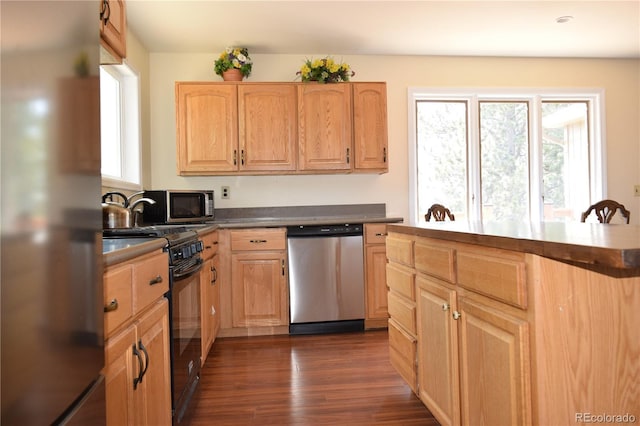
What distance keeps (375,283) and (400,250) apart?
1.40m

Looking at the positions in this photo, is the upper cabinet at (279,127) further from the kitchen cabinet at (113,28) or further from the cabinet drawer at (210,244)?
the kitchen cabinet at (113,28)

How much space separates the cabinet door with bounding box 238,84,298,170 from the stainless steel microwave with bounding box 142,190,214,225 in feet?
1.56

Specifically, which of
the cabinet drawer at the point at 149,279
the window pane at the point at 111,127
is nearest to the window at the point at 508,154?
the window pane at the point at 111,127

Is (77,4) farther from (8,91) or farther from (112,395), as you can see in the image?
(112,395)

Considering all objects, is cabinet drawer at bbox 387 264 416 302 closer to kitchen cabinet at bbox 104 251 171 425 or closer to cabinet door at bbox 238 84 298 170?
kitchen cabinet at bbox 104 251 171 425

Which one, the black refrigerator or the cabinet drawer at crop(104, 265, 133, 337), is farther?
the cabinet drawer at crop(104, 265, 133, 337)

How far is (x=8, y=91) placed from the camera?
1.78 feet

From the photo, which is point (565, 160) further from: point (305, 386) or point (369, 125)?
point (305, 386)

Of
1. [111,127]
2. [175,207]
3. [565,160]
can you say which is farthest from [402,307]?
[565,160]

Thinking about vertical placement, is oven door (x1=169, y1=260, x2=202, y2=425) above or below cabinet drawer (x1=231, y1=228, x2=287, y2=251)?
below

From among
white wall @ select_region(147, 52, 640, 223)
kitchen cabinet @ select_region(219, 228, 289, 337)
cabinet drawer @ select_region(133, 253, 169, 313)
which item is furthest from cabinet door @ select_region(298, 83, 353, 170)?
cabinet drawer @ select_region(133, 253, 169, 313)

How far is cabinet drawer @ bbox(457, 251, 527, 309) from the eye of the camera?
3.32 feet

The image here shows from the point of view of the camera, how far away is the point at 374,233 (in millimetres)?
3266

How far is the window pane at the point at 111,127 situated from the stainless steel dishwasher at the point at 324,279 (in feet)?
4.95
